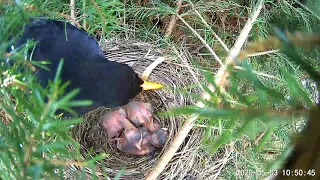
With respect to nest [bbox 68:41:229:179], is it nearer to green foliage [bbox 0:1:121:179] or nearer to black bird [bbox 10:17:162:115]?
black bird [bbox 10:17:162:115]

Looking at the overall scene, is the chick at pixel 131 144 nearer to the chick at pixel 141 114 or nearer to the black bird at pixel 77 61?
the chick at pixel 141 114

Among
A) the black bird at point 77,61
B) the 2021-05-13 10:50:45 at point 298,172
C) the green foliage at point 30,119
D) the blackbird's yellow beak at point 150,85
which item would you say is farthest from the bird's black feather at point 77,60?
the 2021-05-13 10:50:45 at point 298,172

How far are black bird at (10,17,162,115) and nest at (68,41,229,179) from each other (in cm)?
16

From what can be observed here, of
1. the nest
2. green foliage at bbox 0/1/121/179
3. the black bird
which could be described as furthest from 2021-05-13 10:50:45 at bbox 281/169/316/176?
the nest

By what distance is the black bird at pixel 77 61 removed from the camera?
740 mm

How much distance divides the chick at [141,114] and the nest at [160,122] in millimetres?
35

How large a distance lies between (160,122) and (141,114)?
74 millimetres

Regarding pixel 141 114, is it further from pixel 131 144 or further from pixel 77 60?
pixel 77 60

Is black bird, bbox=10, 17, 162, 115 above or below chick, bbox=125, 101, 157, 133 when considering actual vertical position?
above

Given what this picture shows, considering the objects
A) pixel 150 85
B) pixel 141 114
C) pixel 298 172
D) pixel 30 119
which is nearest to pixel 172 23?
pixel 150 85

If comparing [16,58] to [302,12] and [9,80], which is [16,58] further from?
[302,12]

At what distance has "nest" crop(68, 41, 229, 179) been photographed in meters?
0.94

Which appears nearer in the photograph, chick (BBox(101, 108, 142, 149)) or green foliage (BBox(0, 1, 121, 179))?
green foliage (BBox(0, 1, 121, 179))

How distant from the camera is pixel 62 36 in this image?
2.50 ft
